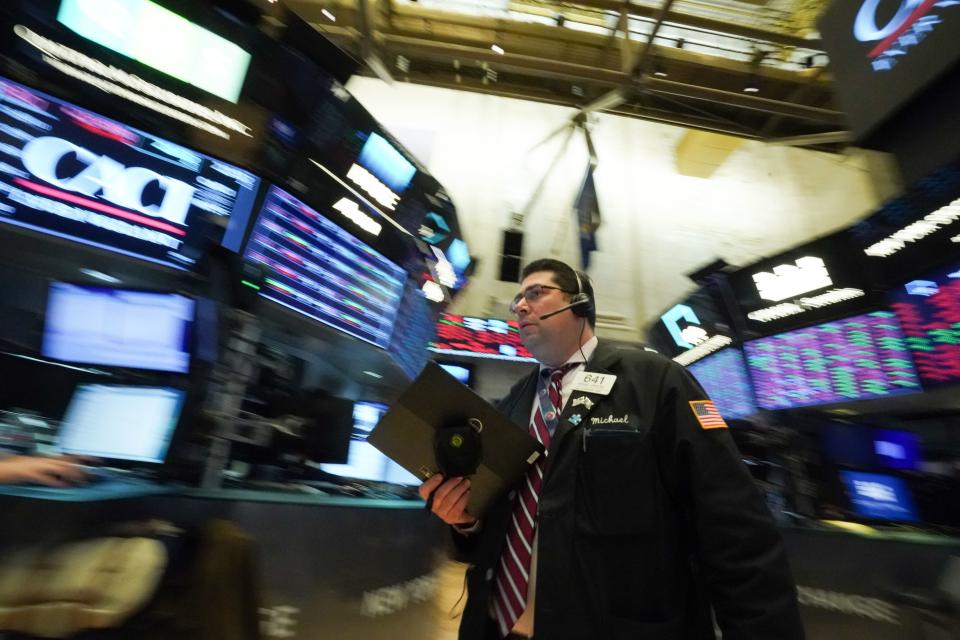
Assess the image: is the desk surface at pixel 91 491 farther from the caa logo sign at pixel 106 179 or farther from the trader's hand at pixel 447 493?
the caa logo sign at pixel 106 179

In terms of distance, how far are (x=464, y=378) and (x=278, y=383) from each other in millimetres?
3359


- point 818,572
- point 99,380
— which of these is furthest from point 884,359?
point 99,380

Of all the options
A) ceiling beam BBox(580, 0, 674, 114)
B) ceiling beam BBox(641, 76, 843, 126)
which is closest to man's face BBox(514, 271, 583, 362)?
ceiling beam BBox(580, 0, 674, 114)

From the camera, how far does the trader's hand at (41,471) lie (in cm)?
139

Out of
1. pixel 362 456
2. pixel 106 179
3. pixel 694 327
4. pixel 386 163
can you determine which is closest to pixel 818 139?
pixel 694 327

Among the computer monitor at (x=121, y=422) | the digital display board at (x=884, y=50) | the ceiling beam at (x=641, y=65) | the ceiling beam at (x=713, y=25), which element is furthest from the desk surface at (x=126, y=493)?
the ceiling beam at (x=713, y=25)

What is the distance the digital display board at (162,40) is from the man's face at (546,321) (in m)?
2.25

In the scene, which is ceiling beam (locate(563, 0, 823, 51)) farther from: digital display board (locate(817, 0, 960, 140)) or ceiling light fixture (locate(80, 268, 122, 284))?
ceiling light fixture (locate(80, 268, 122, 284))

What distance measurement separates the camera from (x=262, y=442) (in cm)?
280

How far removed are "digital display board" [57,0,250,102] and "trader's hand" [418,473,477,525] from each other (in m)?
2.56

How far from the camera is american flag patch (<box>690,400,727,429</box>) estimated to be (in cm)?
124

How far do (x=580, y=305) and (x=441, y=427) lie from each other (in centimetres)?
70

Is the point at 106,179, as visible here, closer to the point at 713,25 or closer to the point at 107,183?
the point at 107,183

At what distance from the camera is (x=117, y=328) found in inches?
93.4
